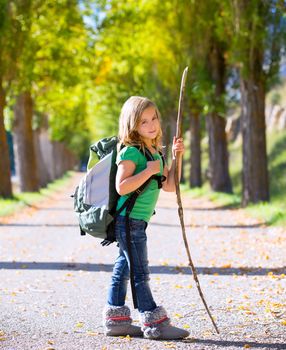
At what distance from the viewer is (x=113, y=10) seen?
25203mm

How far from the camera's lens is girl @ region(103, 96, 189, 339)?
17.2ft

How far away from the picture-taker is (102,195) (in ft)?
17.4

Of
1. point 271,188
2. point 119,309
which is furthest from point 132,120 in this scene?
point 271,188

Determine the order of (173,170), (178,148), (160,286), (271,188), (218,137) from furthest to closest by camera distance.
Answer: (271,188) < (218,137) < (160,286) < (173,170) < (178,148)

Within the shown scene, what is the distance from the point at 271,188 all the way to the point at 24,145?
503 inches

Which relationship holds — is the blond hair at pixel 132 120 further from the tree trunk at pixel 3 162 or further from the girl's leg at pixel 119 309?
the tree trunk at pixel 3 162

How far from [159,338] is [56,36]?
65.8 feet

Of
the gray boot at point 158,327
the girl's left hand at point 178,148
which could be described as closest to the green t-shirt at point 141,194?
the girl's left hand at point 178,148

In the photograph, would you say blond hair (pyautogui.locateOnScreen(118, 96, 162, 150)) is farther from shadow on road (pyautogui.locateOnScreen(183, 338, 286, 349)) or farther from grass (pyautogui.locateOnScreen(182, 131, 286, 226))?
grass (pyautogui.locateOnScreen(182, 131, 286, 226))

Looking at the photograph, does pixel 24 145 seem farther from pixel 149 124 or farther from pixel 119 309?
pixel 149 124

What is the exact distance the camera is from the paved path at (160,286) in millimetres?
5305

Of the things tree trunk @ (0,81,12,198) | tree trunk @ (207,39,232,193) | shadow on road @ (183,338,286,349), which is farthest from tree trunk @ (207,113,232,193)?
shadow on road @ (183,338,286,349)

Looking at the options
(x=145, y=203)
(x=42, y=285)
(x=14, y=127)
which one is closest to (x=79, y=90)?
(x=14, y=127)

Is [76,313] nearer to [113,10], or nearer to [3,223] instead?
[3,223]
